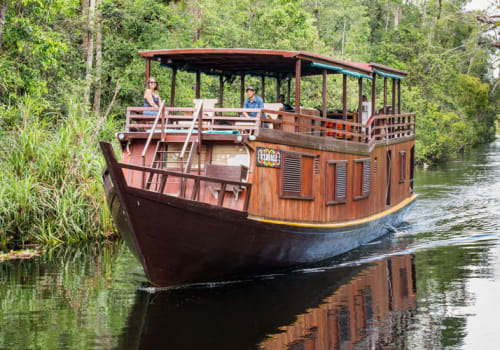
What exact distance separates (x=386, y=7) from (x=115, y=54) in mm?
36704

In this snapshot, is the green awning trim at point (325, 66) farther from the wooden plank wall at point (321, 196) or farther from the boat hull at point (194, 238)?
the boat hull at point (194, 238)

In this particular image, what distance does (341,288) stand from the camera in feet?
31.9

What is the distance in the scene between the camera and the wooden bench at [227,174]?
941 cm

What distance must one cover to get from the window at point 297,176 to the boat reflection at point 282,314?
4.56 ft

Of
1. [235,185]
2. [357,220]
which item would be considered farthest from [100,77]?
[235,185]

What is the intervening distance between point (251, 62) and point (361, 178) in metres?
3.22

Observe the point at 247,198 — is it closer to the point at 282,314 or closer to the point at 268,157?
the point at 268,157

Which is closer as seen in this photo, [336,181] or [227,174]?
[227,174]

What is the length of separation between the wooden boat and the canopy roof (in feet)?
0.07

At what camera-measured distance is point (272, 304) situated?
869cm

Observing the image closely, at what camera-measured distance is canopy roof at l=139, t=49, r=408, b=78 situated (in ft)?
33.8

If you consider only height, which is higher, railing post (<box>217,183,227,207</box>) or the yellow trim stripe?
railing post (<box>217,183,227,207</box>)

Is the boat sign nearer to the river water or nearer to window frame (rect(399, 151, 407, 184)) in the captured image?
the river water

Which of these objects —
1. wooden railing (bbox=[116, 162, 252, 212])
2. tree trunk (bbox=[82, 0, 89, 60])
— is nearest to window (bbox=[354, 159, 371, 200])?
wooden railing (bbox=[116, 162, 252, 212])
